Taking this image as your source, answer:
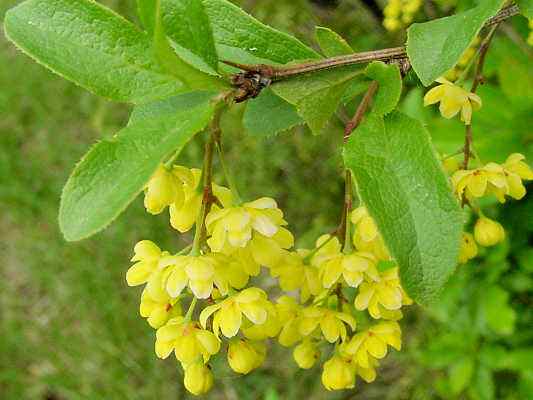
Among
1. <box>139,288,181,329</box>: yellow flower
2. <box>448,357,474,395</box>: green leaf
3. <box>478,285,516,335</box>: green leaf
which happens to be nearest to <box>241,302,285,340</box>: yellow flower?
<box>139,288,181,329</box>: yellow flower

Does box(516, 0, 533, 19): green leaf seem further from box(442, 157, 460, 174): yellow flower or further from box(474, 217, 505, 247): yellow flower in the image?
box(474, 217, 505, 247): yellow flower

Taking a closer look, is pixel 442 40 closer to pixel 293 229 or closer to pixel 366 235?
pixel 366 235

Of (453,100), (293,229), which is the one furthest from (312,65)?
(293,229)

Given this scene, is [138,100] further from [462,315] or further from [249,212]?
[462,315]

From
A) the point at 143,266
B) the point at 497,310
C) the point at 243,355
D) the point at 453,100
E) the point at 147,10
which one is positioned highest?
the point at 147,10

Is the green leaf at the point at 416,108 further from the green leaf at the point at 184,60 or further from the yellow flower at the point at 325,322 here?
the green leaf at the point at 184,60

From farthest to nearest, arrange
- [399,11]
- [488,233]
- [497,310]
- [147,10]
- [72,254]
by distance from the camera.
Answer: [72,254], [497,310], [399,11], [488,233], [147,10]
